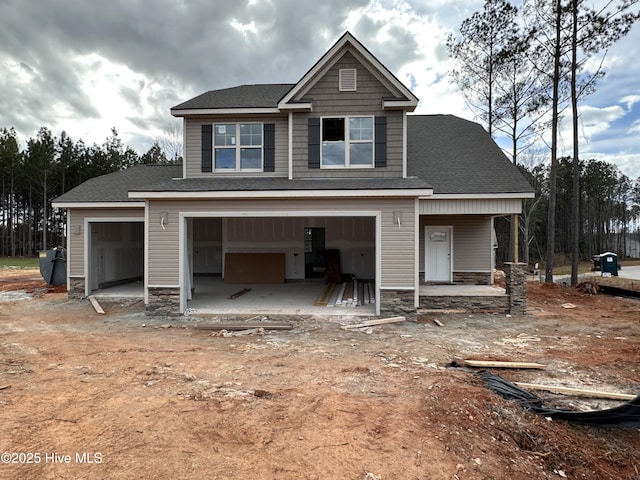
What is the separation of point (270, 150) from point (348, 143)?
Result: 92.4 inches

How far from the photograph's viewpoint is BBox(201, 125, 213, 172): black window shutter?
34.4ft

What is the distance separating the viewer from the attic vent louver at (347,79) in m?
9.94

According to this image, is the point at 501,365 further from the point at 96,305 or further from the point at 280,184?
the point at 96,305

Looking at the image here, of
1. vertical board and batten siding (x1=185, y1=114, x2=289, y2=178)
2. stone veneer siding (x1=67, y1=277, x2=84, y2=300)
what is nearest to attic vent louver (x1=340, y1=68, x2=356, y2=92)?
vertical board and batten siding (x1=185, y1=114, x2=289, y2=178)

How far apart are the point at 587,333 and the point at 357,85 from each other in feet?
27.3

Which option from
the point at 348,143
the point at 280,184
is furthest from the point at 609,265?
the point at 280,184

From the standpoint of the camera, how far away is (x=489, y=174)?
10.9 meters

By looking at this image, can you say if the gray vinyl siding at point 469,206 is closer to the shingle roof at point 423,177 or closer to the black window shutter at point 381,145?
the shingle roof at point 423,177

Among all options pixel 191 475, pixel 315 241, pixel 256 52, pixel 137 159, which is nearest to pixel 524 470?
pixel 191 475

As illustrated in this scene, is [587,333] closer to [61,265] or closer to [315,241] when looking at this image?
[315,241]

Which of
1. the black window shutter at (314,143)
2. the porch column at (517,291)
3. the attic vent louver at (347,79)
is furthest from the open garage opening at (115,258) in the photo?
the porch column at (517,291)

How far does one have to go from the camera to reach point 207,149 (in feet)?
34.5

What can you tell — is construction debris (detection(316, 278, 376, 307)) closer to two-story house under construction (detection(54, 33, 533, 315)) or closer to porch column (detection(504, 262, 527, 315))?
two-story house under construction (detection(54, 33, 533, 315))

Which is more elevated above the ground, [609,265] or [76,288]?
[609,265]
